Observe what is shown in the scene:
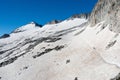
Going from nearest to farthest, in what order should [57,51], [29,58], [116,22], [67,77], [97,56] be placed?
[67,77]
[97,56]
[116,22]
[57,51]
[29,58]

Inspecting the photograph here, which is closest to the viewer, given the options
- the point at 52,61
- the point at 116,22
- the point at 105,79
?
the point at 105,79

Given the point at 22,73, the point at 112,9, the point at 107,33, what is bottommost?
the point at 22,73

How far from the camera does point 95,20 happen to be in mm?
72000

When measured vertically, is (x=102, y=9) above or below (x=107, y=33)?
above

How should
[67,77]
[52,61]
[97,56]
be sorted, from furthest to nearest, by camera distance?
[52,61]
[97,56]
[67,77]

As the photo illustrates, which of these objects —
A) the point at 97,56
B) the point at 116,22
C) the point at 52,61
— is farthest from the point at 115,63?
the point at 52,61

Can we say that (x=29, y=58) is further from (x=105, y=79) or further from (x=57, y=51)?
(x=105, y=79)

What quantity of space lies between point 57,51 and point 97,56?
66.1ft

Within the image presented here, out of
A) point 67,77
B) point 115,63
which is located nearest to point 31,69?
point 67,77

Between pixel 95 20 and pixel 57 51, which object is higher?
pixel 95 20

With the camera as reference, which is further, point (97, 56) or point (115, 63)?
point (97, 56)

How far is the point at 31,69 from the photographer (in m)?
55.0

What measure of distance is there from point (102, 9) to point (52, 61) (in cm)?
2566

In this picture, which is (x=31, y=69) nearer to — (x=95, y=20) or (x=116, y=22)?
(x=116, y=22)
